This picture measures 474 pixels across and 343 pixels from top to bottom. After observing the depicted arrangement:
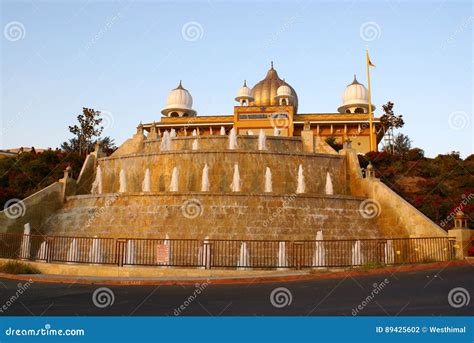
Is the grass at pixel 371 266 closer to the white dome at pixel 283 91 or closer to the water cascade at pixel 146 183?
the water cascade at pixel 146 183

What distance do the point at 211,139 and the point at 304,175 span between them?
25.1 feet

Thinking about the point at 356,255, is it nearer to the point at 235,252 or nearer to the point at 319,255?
the point at 319,255

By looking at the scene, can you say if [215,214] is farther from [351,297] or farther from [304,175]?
[351,297]

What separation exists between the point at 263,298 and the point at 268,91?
207ft

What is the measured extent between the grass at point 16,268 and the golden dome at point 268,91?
55750 mm

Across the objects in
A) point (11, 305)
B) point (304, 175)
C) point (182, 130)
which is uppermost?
point (182, 130)

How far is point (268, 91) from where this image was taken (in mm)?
72750

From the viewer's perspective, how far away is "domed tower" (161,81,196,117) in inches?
2936

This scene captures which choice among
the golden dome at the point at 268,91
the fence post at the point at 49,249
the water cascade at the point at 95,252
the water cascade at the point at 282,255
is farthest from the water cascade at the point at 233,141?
the golden dome at the point at 268,91

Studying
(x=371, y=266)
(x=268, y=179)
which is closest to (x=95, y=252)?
(x=268, y=179)

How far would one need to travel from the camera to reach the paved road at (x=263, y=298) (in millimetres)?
9492

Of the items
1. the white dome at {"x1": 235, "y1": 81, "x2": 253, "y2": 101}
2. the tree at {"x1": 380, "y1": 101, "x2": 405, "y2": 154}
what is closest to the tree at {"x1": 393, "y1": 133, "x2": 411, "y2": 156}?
the tree at {"x1": 380, "y1": 101, "x2": 405, "y2": 154}

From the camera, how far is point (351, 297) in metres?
11.3

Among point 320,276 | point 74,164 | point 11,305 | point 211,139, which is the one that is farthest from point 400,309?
point 74,164
